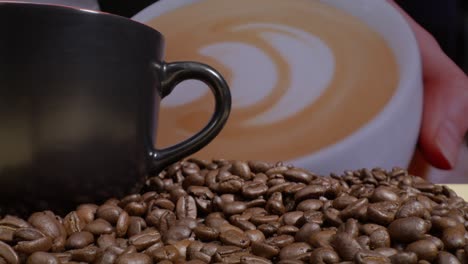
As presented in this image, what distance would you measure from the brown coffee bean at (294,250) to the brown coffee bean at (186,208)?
12 centimetres

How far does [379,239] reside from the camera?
0.45 metres

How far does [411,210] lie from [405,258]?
0.09 meters

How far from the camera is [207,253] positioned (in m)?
0.44

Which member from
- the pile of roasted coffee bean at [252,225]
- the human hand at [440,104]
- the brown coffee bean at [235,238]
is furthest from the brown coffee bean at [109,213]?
the human hand at [440,104]

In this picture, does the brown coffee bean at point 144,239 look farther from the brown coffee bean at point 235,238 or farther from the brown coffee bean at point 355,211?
the brown coffee bean at point 355,211

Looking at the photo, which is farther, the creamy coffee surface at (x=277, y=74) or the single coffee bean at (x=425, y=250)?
the creamy coffee surface at (x=277, y=74)

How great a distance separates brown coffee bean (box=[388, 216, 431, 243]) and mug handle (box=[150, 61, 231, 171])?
9.3 inches

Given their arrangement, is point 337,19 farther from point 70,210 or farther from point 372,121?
point 70,210

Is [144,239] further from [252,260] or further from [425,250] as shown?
[425,250]

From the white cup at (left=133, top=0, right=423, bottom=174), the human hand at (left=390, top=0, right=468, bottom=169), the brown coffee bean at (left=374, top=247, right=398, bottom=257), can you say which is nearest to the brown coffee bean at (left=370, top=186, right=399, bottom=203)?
the brown coffee bean at (left=374, top=247, right=398, bottom=257)

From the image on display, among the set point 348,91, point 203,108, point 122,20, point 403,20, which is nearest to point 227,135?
point 203,108

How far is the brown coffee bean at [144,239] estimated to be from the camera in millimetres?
460

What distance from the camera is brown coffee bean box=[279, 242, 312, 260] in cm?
43

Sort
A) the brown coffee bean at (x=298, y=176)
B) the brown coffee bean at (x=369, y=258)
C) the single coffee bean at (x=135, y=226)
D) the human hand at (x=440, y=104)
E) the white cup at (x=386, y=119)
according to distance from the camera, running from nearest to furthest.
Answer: the brown coffee bean at (x=369, y=258) < the single coffee bean at (x=135, y=226) < the brown coffee bean at (x=298, y=176) < the white cup at (x=386, y=119) < the human hand at (x=440, y=104)
